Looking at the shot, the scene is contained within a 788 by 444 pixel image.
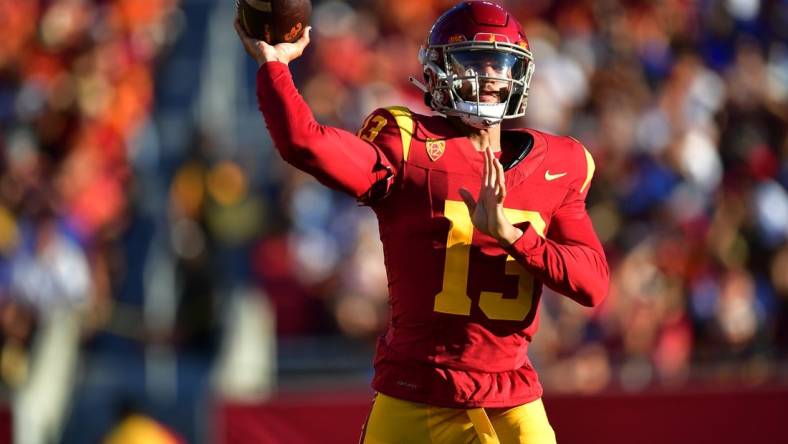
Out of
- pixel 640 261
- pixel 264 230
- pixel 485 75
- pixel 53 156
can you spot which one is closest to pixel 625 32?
pixel 640 261

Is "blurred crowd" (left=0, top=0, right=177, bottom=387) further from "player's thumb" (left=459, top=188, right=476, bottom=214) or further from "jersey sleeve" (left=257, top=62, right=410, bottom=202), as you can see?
"player's thumb" (left=459, top=188, right=476, bottom=214)

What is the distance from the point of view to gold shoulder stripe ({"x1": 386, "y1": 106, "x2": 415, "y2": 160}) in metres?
4.00

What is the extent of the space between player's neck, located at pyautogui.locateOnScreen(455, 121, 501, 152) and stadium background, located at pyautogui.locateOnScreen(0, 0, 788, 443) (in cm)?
378

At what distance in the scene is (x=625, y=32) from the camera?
10.6 meters

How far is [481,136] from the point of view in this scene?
416 centimetres

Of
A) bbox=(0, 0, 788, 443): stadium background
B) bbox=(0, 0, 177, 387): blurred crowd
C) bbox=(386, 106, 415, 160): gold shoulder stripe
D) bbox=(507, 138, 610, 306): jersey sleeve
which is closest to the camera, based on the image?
bbox=(507, 138, 610, 306): jersey sleeve

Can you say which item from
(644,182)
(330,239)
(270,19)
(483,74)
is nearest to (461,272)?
(483,74)

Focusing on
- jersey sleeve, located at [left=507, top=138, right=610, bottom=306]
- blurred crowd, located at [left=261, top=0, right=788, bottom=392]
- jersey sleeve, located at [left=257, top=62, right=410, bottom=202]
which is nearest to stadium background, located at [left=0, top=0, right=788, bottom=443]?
blurred crowd, located at [left=261, top=0, right=788, bottom=392]

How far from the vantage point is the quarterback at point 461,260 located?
158 inches

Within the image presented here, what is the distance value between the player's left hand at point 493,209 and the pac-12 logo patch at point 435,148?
238 millimetres

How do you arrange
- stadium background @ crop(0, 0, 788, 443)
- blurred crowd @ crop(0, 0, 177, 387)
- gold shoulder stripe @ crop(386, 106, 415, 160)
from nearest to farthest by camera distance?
gold shoulder stripe @ crop(386, 106, 415, 160) < stadium background @ crop(0, 0, 788, 443) < blurred crowd @ crop(0, 0, 177, 387)

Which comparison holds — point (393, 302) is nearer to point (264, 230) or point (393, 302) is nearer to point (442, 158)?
point (442, 158)

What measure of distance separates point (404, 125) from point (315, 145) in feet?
1.23

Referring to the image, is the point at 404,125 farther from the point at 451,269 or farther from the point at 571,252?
the point at 571,252
